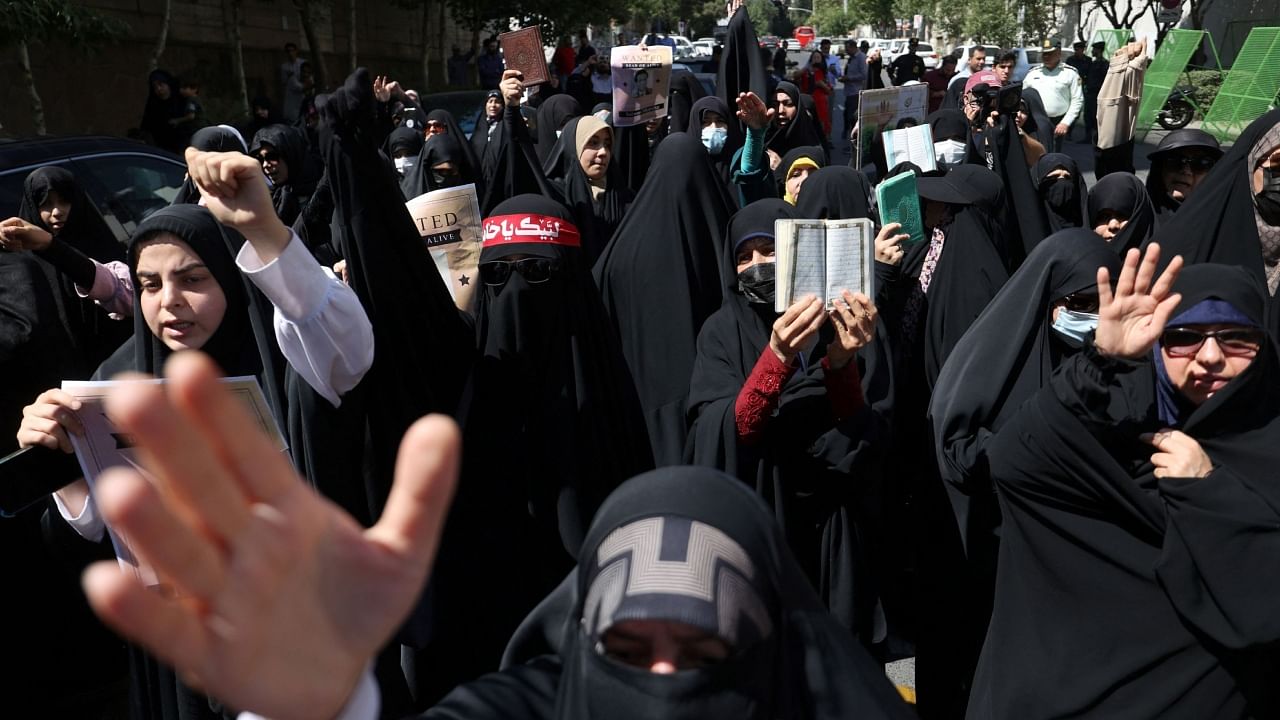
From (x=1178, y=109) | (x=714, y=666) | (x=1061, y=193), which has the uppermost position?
(x=1061, y=193)

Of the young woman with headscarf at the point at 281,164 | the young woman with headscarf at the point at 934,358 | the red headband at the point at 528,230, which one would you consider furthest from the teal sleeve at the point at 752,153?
the red headband at the point at 528,230

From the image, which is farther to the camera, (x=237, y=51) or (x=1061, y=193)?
(x=237, y=51)

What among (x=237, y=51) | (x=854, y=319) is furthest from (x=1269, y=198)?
(x=237, y=51)

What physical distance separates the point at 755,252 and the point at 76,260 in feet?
7.44

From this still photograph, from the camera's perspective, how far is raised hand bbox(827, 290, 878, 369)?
2.63 m

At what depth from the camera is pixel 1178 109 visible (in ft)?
63.1

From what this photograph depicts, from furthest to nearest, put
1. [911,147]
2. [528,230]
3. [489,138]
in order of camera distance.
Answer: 1. [489,138]
2. [911,147]
3. [528,230]

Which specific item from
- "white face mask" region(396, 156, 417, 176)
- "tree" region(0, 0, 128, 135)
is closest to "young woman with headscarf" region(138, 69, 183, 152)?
"tree" region(0, 0, 128, 135)

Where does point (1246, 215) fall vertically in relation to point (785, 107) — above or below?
below

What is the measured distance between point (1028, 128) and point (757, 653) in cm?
785

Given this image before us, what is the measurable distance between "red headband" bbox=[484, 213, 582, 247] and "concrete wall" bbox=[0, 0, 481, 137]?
10.4m

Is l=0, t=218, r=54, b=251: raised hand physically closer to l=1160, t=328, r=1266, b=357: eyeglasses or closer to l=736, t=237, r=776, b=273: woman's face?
l=736, t=237, r=776, b=273: woman's face

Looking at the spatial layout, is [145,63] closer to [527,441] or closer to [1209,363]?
[527,441]

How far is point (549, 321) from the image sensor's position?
3.21 meters
